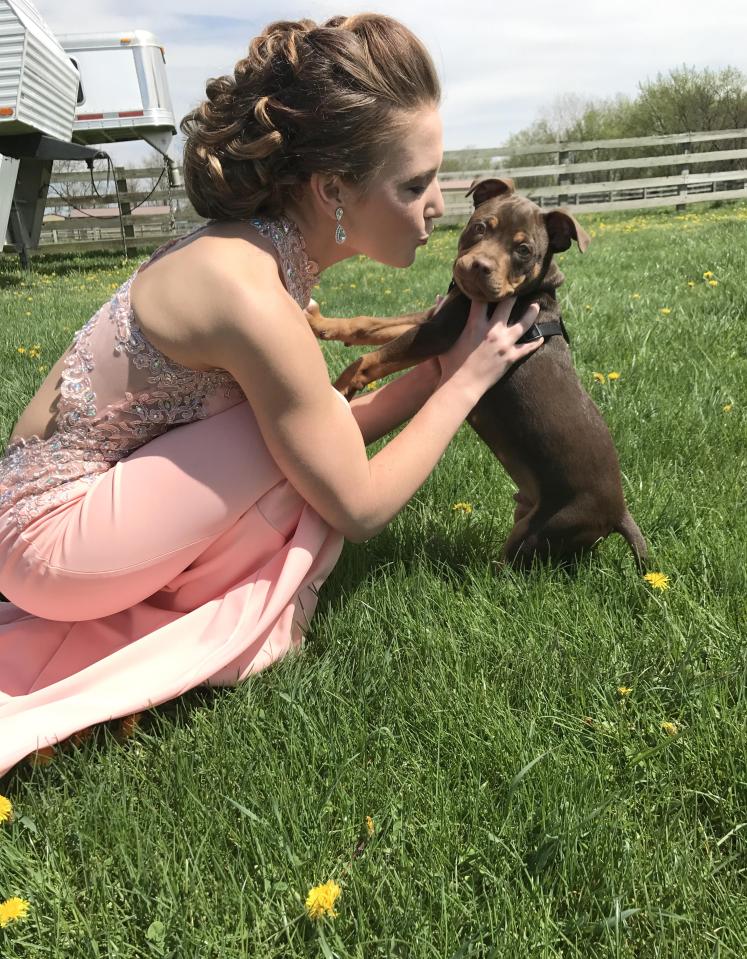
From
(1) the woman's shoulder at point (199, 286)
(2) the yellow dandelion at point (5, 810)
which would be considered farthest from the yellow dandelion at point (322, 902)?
(1) the woman's shoulder at point (199, 286)

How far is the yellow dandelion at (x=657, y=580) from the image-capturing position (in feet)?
7.86

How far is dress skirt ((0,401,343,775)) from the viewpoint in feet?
7.11

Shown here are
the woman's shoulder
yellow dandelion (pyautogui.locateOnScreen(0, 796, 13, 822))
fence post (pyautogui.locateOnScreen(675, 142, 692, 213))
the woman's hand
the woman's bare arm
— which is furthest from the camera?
fence post (pyautogui.locateOnScreen(675, 142, 692, 213))

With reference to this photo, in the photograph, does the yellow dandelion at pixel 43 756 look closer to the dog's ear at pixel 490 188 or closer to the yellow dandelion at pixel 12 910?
the yellow dandelion at pixel 12 910

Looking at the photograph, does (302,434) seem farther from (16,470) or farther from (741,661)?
(741,661)

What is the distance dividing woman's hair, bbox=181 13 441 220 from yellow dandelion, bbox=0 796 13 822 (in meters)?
1.58


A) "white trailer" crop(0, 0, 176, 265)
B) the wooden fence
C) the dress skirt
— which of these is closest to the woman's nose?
the dress skirt

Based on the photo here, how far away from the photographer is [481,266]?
2615mm

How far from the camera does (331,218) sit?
235 cm

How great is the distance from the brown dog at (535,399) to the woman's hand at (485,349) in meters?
0.05

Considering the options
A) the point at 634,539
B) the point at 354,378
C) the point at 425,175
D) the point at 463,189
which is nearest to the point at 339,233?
the point at 425,175

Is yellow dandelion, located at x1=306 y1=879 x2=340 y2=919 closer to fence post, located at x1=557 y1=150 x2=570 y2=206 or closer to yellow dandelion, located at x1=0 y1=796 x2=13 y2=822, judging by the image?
yellow dandelion, located at x1=0 y1=796 x2=13 y2=822

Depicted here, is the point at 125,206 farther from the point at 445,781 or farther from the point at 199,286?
the point at 445,781

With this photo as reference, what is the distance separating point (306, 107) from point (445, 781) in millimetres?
1694
